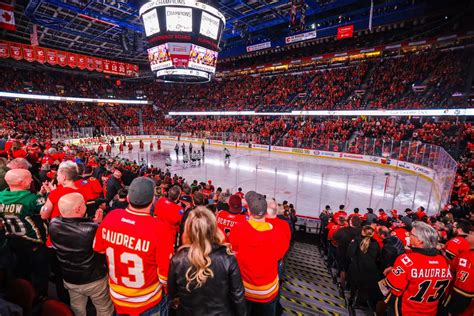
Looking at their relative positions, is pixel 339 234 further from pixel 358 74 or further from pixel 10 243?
pixel 358 74

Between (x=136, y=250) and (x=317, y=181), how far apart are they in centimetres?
1502

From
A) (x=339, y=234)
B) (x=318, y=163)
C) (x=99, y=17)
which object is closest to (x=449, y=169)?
(x=339, y=234)

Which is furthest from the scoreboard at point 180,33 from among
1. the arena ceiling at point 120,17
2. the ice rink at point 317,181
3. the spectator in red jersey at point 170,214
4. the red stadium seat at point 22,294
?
the red stadium seat at point 22,294

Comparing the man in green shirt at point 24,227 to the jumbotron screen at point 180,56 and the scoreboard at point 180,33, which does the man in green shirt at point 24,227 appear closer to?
the scoreboard at point 180,33

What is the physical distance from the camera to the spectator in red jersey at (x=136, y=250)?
2012 mm

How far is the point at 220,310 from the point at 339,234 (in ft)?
12.0

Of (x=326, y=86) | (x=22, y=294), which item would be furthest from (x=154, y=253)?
(x=326, y=86)

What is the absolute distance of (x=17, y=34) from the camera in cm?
2803

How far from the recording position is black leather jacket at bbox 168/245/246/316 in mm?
Answer: 1755

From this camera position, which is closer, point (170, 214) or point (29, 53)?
point (170, 214)

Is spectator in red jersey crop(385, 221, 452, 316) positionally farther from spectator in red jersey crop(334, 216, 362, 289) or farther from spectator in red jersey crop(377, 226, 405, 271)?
spectator in red jersey crop(334, 216, 362, 289)

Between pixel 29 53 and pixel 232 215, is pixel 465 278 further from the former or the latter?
pixel 29 53

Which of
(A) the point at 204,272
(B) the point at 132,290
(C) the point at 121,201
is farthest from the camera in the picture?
(C) the point at 121,201

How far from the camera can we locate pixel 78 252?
2.27 meters
